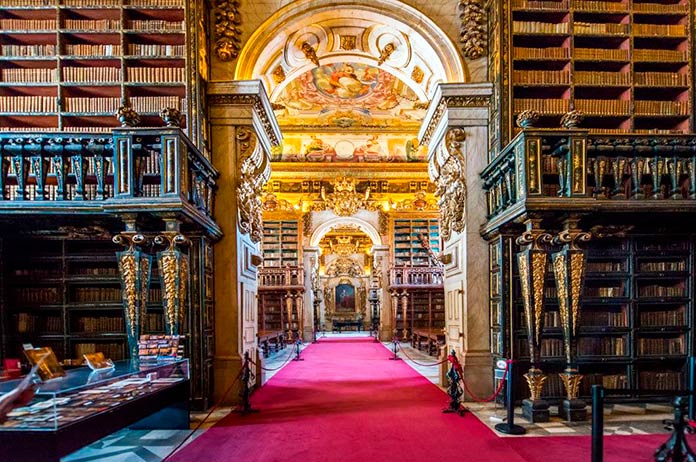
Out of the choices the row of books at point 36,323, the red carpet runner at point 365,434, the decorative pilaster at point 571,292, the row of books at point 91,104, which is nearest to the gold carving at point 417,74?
the decorative pilaster at point 571,292

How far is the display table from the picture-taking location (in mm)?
3297

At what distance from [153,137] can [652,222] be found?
6014 mm

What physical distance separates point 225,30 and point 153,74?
1283 millimetres

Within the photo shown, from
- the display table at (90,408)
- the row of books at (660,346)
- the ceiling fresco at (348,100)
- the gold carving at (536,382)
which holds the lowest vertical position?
the gold carving at (536,382)

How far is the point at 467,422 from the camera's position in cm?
583

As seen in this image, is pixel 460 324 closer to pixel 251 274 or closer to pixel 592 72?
pixel 251 274

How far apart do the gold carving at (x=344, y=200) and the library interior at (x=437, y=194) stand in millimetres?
9471

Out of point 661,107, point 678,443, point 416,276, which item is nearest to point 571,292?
point 678,443

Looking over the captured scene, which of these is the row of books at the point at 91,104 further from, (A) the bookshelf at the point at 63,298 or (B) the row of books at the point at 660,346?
(B) the row of books at the point at 660,346

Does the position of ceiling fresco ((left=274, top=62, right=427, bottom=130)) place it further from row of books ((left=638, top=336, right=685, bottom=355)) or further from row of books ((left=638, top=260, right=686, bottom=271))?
row of books ((left=638, top=336, right=685, bottom=355))

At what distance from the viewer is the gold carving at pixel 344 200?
18.6m

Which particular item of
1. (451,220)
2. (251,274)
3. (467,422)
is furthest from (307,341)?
(467,422)

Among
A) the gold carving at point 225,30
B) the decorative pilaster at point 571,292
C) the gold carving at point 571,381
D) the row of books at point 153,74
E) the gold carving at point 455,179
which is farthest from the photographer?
the gold carving at point 225,30

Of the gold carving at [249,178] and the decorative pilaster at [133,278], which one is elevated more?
the gold carving at [249,178]
